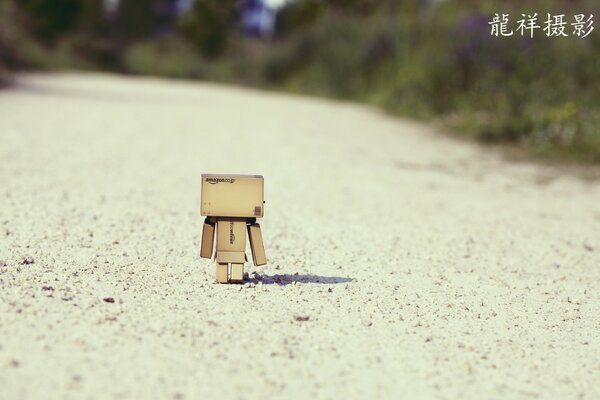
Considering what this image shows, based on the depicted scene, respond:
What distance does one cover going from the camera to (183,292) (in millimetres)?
4164

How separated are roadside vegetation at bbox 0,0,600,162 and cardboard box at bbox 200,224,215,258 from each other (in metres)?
7.78

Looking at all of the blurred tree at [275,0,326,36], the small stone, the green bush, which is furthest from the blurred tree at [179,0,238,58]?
the small stone

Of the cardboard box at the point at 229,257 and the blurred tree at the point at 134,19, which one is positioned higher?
the blurred tree at the point at 134,19

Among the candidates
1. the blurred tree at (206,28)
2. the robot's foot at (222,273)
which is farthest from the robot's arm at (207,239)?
the blurred tree at (206,28)

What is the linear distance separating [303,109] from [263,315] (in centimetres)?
1428

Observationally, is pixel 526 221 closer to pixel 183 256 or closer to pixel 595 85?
pixel 183 256

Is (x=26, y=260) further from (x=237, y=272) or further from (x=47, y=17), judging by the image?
(x=47, y=17)

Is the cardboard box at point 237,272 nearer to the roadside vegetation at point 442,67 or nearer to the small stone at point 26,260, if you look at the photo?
the small stone at point 26,260

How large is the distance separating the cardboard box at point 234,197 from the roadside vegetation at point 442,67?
7.66m

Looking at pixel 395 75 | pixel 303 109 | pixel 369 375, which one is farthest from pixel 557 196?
pixel 395 75

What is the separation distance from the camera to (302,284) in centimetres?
448

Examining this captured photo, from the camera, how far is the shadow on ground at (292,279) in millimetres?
4520

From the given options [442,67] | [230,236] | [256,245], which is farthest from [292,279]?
[442,67]

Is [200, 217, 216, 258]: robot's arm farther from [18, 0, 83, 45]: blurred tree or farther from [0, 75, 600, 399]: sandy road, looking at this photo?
[18, 0, 83, 45]: blurred tree
